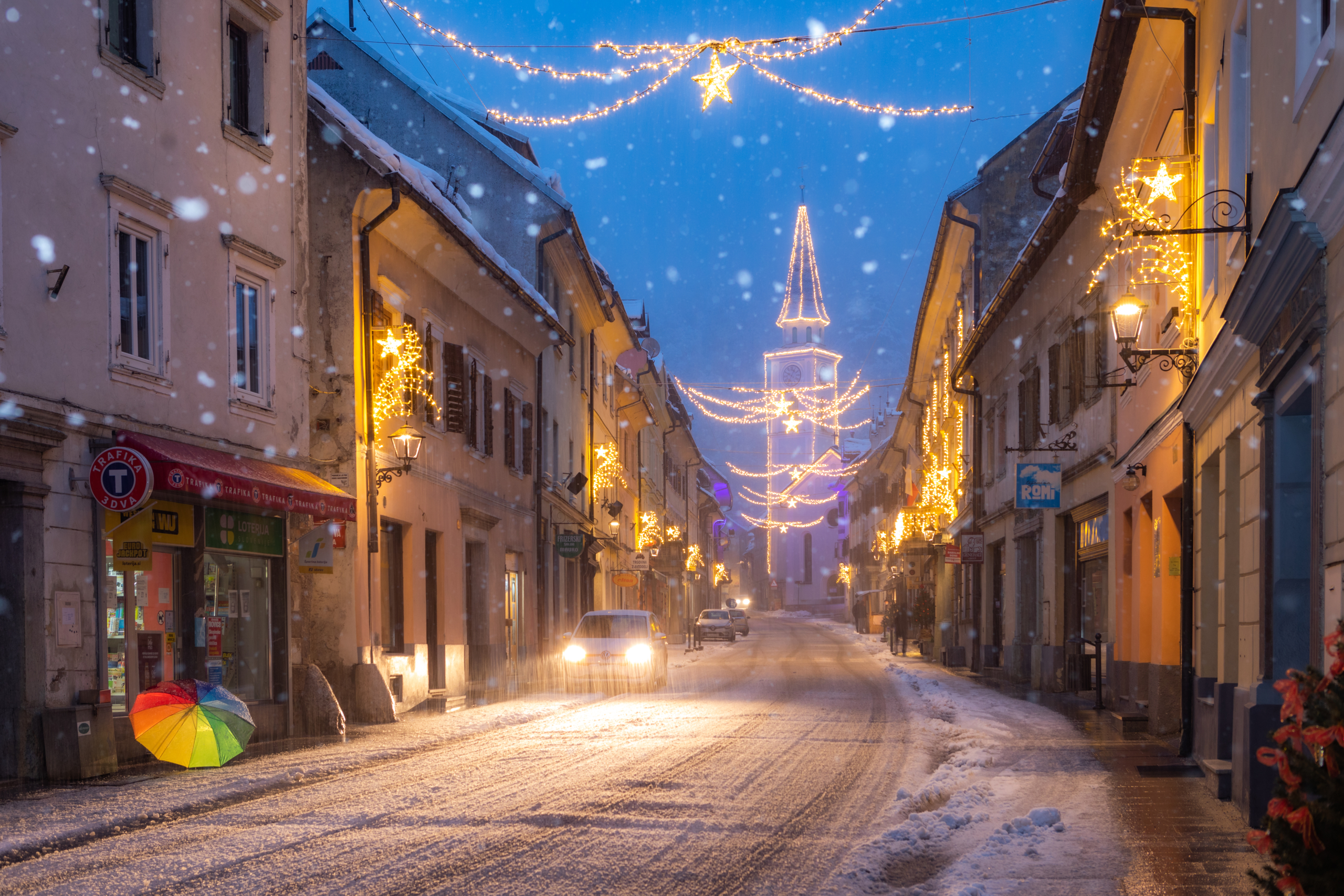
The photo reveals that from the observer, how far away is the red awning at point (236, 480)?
12523 mm

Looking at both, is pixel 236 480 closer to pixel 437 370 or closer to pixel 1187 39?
pixel 437 370

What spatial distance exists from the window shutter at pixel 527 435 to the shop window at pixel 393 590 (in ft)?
27.3

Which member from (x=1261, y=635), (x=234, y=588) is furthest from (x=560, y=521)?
(x=1261, y=635)

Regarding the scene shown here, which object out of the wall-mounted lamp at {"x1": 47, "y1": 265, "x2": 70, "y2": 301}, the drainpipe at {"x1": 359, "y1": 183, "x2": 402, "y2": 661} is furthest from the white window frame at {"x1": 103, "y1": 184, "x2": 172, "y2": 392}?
the drainpipe at {"x1": 359, "y1": 183, "x2": 402, "y2": 661}

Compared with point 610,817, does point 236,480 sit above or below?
above

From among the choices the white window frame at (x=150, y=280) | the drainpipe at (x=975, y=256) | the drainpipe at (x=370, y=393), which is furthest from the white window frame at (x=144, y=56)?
the drainpipe at (x=975, y=256)

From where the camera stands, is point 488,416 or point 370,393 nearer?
point 370,393

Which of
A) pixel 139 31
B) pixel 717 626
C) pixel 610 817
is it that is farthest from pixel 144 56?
pixel 717 626

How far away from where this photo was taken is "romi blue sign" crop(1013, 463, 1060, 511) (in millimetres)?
20984

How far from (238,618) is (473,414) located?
9291mm

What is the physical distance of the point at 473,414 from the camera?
24.6 metres

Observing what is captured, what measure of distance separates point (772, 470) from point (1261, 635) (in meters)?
119

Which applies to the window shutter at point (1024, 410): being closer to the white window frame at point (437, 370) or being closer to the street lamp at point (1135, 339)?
the white window frame at point (437, 370)

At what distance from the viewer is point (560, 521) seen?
34531 mm
